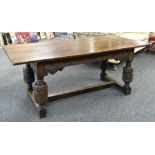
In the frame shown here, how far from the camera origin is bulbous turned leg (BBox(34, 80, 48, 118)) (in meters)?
1.89

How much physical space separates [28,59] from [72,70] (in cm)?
155

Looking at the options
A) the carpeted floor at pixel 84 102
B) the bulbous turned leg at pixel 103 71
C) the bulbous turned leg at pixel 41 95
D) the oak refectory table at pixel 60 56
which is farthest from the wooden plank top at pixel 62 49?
→ the carpeted floor at pixel 84 102

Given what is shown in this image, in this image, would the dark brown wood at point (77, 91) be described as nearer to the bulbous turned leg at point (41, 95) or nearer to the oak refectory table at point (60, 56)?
the oak refectory table at point (60, 56)

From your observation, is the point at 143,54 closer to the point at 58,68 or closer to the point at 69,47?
the point at 69,47

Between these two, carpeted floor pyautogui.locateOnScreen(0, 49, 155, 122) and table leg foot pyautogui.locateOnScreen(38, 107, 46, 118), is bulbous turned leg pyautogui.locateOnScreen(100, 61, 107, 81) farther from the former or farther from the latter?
table leg foot pyautogui.locateOnScreen(38, 107, 46, 118)

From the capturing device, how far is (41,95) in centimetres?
193

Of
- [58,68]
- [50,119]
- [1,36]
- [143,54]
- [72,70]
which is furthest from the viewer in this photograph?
[1,36]

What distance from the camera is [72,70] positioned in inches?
128

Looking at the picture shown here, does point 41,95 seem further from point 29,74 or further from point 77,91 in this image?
point 77,91

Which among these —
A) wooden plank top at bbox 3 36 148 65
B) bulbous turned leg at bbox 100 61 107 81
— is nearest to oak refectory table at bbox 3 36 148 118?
wooden plank top at bbox 3 36 148 65

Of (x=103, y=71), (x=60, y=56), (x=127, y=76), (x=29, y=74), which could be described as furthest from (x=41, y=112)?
(x=103, y=71)

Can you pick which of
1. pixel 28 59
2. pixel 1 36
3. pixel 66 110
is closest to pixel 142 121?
pixel 66 110
